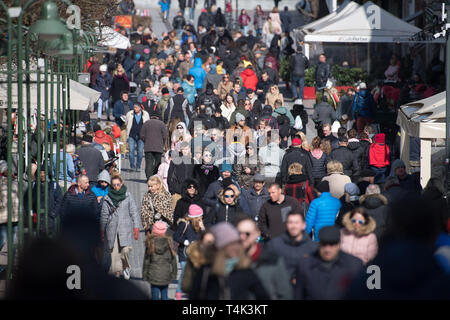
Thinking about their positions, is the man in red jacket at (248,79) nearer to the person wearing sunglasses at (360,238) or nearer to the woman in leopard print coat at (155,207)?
the woman in leopard print coat at (155,207)

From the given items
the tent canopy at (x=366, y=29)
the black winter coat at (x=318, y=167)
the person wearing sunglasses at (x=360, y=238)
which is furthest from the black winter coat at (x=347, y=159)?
the tent canopy at (x=366, y=29)

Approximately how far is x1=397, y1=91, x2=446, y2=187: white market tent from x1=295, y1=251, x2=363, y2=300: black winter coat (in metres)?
7.61

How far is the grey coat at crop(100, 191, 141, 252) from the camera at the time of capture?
14.0 metres

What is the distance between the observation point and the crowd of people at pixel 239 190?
28.2 ft

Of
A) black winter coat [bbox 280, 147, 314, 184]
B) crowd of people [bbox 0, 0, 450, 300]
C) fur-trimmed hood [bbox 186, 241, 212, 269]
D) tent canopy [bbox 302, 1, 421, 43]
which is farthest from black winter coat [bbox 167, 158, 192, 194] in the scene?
tent canopy [bbox 302, 1, 421, 43]

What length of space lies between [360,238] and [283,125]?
39.8 ft

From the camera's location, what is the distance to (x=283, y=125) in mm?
22922

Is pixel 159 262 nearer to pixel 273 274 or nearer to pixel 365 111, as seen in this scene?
pixel 273 274

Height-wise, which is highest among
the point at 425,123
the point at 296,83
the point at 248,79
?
the point at 248,79

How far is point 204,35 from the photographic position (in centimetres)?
4100

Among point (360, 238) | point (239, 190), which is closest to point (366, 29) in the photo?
point (239, 190)

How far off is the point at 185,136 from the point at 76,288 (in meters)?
11.6

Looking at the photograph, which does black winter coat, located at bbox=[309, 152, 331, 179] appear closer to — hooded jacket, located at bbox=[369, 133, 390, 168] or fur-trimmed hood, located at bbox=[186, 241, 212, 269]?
hooded jacket, located at bbox=[369, 133, 390, 168]
